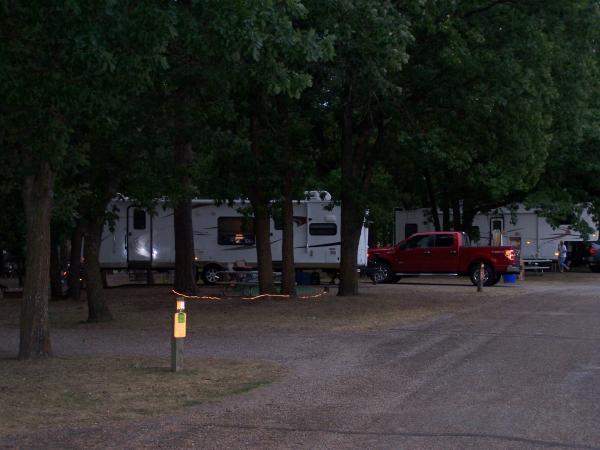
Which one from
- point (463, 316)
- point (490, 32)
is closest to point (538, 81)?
point (490, 32)

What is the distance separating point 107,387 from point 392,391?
318cm

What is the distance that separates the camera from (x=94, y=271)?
58.0 ft

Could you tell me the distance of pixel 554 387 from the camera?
9.73m

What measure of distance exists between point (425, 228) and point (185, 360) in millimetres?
31187

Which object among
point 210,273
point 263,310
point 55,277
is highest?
point 55,277

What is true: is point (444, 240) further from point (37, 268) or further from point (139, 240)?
point (37, 268)

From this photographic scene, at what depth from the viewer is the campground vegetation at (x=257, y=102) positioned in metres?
11.0

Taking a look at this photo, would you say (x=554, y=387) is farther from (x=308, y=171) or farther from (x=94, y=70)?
(x=308, y=171)

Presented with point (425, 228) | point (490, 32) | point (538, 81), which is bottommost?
point (425, 228)

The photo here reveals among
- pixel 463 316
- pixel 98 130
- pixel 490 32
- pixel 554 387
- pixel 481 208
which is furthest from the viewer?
pixel 481 208

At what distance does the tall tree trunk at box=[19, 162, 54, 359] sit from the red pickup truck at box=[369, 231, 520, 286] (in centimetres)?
1902

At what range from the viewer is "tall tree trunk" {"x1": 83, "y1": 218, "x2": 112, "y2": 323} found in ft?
57.1

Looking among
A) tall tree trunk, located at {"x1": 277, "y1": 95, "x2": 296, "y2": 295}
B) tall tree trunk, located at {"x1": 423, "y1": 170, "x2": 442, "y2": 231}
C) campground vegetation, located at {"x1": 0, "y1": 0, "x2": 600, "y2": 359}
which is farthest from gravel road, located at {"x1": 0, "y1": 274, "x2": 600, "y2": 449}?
tall tree trunk, located at {"x1": 423, "y1": 170, "x2": 442, "y2": 231}

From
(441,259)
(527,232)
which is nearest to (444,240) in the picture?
(441,259)
